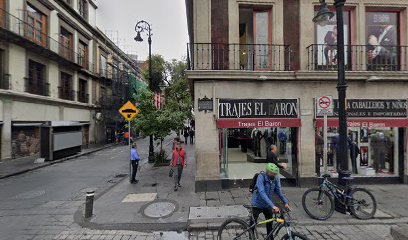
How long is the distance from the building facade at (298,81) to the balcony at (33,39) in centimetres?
1417

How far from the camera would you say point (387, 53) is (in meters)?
9.37

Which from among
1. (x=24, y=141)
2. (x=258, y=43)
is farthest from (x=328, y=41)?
(x=24, y=141)

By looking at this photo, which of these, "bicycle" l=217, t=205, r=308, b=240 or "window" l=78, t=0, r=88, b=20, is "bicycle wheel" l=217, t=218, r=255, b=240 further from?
"window" l=78, t=0, r=88, b=20

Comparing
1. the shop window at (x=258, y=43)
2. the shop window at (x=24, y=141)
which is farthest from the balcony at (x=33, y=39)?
the shop window at (x=258, y=43)

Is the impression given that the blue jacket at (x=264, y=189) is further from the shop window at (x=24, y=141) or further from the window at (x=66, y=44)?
the window at (x=66, y=44)

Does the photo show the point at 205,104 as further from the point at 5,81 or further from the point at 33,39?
the point at 33,39

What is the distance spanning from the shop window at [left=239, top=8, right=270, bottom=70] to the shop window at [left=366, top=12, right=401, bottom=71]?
3.74m

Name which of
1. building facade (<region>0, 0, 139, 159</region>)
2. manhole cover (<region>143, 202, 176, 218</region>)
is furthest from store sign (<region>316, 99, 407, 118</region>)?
building facade (<region>0, 0, 139, 159</region>)

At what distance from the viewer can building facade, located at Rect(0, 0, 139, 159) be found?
16438 millimetres

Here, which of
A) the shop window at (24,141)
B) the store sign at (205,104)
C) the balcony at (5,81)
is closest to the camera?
the store sign at (205,104)

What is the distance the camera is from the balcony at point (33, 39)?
628 inches

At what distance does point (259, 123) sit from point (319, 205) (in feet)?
10.9

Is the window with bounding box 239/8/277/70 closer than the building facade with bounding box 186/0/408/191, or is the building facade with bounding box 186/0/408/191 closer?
the building facade with bounding box 186/0/408/191

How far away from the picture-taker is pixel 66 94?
23.4m
